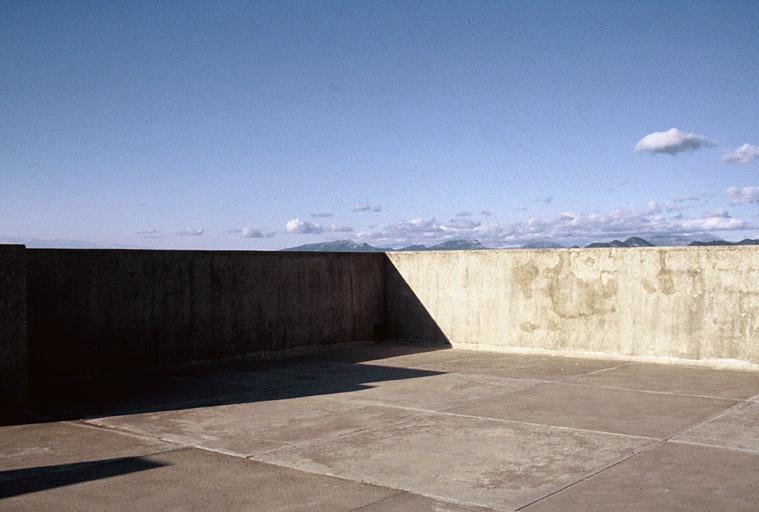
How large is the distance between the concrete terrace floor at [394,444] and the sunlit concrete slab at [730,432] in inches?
0.8

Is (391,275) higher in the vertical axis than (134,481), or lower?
higher

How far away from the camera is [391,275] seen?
14.3 metres

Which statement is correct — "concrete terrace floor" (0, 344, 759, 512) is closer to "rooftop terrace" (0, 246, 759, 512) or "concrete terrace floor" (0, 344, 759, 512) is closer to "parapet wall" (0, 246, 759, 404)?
"rooftop terrace" (0, 246, 759, 512)

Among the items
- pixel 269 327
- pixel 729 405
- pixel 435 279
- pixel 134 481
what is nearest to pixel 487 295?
pixel 435 279

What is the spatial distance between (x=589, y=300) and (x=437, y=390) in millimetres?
4297

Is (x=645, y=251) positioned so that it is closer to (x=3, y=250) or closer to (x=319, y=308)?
(x=319, y=308)

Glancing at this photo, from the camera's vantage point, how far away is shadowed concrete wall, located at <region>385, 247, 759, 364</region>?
1046 centimetres

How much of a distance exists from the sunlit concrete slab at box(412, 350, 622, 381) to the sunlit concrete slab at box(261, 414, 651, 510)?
3.33 meters

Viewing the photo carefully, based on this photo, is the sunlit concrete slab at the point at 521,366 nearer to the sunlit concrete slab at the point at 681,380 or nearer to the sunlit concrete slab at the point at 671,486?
the sunlit concrete slab at the point at 681,380

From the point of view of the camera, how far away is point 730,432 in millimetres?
6242

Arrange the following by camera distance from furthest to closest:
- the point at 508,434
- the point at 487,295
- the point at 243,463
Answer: the point at 487,295, the point at 508,434, the point at 243,463

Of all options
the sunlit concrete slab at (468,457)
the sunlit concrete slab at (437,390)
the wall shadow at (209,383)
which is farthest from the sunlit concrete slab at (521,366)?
the sunlit concrete slab at (468,457)

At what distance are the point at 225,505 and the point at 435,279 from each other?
9434 mm

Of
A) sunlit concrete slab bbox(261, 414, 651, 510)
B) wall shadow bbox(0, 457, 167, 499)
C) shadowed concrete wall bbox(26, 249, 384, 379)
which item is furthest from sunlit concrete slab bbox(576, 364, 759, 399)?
wall shadow bbox(0, 457, 167, 499)
